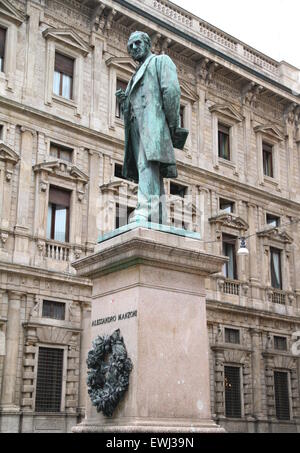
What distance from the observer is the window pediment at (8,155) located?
60.7 ft

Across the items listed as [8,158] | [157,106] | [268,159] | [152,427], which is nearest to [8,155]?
[8,158]

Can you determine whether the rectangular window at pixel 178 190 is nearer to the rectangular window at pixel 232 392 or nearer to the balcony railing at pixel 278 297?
the balcony railing at pixel 278 297

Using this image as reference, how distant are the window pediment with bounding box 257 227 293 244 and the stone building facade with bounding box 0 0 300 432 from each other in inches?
1.7

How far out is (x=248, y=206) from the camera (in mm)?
25312

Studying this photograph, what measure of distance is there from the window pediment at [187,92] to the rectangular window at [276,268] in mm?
6512

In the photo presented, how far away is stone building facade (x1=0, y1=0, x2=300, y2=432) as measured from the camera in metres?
18.2

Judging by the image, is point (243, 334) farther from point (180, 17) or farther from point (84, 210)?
point (180, 17)

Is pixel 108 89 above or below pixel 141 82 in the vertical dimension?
above

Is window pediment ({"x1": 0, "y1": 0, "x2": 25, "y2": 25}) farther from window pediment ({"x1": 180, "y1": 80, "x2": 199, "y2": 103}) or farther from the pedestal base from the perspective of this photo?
the pedestal base

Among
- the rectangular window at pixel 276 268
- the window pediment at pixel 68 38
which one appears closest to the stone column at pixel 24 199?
the window pediment at pixel 68 38

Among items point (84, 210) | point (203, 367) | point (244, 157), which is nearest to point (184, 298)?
point (203, 367)

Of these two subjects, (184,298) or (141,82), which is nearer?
(184,298)

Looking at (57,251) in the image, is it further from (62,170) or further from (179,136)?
(179,136)

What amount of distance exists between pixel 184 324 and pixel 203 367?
491 mm
